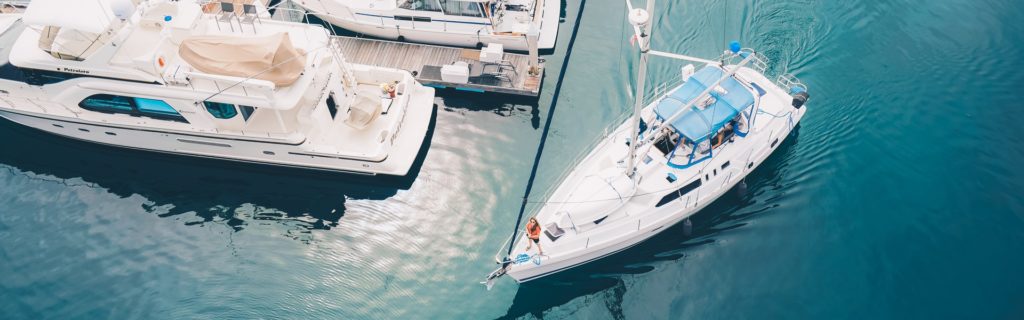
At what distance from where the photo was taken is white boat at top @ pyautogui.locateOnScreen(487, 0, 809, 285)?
18.0 meters

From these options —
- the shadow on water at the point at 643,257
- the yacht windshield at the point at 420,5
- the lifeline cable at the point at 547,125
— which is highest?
the yacht windshield at the point at 420,5

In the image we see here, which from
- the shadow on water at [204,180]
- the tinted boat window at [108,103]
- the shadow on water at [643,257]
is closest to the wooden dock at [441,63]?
the shadow on water at [204,180]

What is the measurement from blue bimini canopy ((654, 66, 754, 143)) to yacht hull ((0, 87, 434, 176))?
28.4 ft

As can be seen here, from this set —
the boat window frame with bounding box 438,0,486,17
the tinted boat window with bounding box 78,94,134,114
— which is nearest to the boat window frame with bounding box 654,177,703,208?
the boat window frame with bounding box 438,0,486,17

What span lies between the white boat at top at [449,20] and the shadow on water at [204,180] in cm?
546

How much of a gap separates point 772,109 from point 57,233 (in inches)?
949

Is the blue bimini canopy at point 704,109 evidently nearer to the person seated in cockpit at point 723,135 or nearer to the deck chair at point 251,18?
the person seated in cockpit at point 723,135

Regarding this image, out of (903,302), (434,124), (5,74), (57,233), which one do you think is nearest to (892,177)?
(903,302)

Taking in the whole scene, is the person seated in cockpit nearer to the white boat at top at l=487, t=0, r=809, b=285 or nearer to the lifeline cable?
the white boat at top at l=487, t=0, r=809, b=285

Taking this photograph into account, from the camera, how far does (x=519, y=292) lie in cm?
1872

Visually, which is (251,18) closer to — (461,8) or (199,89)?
(199,89)

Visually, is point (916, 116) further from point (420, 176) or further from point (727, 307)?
point (420, 176)

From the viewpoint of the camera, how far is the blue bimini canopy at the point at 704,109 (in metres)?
18.4

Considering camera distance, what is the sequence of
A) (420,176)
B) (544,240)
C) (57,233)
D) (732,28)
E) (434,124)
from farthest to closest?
(732,28)
(434,124)
(420,176)
(57,233)
(544,240)
